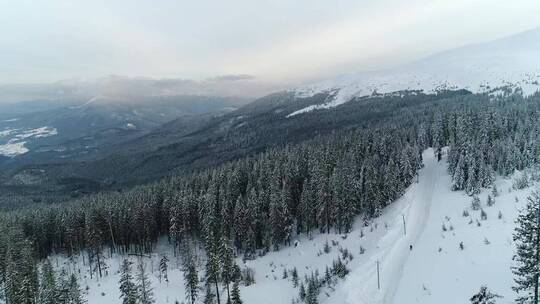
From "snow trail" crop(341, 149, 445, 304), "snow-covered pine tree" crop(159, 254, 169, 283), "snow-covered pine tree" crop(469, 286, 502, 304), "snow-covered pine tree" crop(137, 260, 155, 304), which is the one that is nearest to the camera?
"snow-covered pine tree" crop(469, 286, 502, 304)

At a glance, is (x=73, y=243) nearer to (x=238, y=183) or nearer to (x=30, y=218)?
(x=30, y=218)

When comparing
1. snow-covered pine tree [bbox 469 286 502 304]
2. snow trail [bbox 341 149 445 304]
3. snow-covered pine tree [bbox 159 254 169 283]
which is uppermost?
snow-covered pine tree [bbox 469 286 502 304]

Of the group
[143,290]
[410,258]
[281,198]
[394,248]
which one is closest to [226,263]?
[143,290]

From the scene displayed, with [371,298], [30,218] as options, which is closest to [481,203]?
[371,298]

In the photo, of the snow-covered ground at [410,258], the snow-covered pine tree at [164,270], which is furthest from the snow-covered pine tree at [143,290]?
the snow-covered pine tree at [164,270]

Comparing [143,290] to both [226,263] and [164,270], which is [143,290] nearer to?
[226,263]

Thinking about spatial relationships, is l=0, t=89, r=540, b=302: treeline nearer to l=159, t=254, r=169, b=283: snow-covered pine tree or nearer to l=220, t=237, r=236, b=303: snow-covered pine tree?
l=159, t=254, r=169, b=283: snow-covered pine tree

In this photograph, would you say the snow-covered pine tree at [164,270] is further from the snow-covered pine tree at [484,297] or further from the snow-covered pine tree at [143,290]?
the snow-covered pine tree at [484,297]

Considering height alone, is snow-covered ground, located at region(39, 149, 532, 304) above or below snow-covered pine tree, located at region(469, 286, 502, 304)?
below

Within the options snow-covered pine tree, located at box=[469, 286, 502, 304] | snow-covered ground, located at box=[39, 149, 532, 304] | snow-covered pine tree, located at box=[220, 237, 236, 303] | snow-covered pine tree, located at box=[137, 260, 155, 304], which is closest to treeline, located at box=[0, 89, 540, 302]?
snow-covered ground, located at box=[39, 149, 532, 304]
